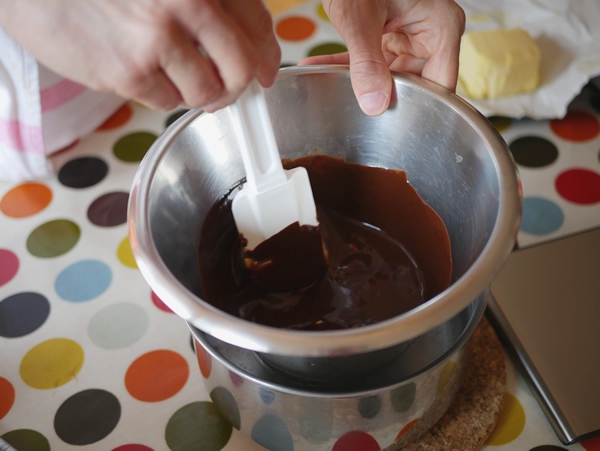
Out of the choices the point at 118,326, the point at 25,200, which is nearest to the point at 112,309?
the point at 118,326

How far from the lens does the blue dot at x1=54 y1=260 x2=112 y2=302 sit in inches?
30.2

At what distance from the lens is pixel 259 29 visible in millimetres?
451

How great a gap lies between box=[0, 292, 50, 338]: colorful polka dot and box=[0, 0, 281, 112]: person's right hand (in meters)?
0.44

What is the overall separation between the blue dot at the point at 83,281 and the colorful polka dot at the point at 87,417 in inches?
5.5

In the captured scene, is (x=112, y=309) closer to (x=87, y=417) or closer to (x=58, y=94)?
(x=87, y=417)

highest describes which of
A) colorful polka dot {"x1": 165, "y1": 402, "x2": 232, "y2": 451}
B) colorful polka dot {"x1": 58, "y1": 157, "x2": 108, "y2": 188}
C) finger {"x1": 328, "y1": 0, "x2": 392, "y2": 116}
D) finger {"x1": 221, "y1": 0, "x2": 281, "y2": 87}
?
finger {"x1": 221, "y1": 0, "x2": 281, "y2": 87}

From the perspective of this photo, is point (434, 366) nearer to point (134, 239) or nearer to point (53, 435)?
point (134, 239)

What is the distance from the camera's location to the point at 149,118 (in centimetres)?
97

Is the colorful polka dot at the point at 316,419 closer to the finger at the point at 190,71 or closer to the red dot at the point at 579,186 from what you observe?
the finger at the point at 190,71

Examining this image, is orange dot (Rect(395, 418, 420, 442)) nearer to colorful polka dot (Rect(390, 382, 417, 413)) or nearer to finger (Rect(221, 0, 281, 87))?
colorful polka dot (Rect(390, 382, 417, 413))

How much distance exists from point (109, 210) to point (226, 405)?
383mm

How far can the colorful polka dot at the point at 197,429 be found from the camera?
63cm

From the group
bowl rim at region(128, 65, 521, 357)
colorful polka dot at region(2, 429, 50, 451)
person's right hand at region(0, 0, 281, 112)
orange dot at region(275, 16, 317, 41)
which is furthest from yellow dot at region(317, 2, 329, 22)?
colorful polka dot at region(2, 429, 50, 451)

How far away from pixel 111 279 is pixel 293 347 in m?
0.45
